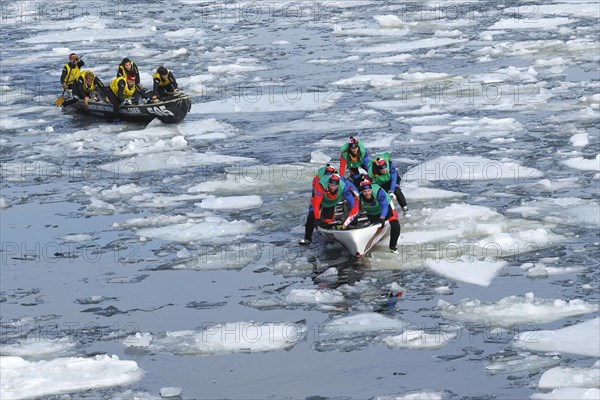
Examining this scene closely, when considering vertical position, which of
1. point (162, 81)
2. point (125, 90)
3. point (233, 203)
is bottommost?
point (233, 203)

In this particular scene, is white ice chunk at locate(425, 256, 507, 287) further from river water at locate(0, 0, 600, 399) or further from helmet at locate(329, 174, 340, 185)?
helmet at locate(329, 174, 340, 185)

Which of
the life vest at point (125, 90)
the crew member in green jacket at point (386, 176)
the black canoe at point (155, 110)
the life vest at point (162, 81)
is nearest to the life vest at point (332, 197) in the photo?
the crew member in green jacket at point (386, 176)

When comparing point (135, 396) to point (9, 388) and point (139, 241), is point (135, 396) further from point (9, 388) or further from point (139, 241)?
point (139, 241)

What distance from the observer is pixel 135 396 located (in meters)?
12.2

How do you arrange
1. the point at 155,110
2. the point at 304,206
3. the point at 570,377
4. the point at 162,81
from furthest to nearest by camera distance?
1. the point at 162,81
2. the point at 155,110
3. the point at 304,206
4. the point at 570,377

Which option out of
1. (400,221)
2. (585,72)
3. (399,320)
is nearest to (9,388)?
(399,320)

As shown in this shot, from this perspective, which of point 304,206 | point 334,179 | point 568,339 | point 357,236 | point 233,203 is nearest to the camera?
point 568,339

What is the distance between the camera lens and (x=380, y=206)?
16.2 meters

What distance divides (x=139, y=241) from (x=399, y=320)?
4.97 meters

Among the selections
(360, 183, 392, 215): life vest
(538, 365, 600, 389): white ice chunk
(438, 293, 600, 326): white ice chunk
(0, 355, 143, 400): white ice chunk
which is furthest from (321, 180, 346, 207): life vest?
(538, 365, 600, 389): white ice chunk

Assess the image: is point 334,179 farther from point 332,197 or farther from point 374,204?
point 374,204

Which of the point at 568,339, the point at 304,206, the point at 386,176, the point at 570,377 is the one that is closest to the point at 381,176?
the point at 386,176

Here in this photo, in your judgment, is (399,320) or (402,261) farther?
(402,261)

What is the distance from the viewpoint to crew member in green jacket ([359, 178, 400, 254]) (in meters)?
16.1
